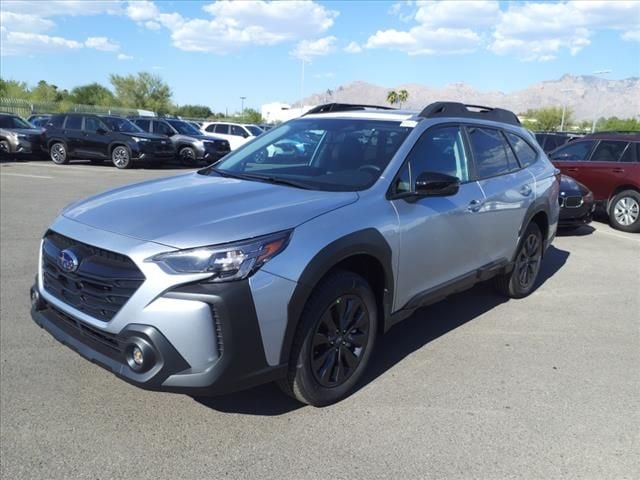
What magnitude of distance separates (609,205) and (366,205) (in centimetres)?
881

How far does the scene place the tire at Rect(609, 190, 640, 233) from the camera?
33.2 ft

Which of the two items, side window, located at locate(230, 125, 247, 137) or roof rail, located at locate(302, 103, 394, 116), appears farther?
side window, located at locate(230, 125, 247, 137)

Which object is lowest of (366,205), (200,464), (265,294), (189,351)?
(200,464)

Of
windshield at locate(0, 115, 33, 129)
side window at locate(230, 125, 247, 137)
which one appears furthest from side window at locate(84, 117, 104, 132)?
side window at locate(230, 125, 247, 137)

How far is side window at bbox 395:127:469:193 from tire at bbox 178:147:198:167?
18.1 m

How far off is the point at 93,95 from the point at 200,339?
83.2 metres

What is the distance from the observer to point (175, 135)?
21.8 metres

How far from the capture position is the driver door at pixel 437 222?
3.72 meters

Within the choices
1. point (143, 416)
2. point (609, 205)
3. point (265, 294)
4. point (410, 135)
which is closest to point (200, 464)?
point (143, 416)

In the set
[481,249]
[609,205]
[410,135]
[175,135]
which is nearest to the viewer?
[410,135]

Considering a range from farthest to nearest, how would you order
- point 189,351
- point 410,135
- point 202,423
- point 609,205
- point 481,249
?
point 609,205
point 481,249
point 410,135
point 202,423
point 189,351

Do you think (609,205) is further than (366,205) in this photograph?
Yes

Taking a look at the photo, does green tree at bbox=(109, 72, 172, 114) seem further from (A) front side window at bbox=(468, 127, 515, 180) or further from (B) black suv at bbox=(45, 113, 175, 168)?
(A) front side window at bbox=(468, 127, 515, 180)

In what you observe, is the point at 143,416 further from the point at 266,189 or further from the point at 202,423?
the point at 266,189
